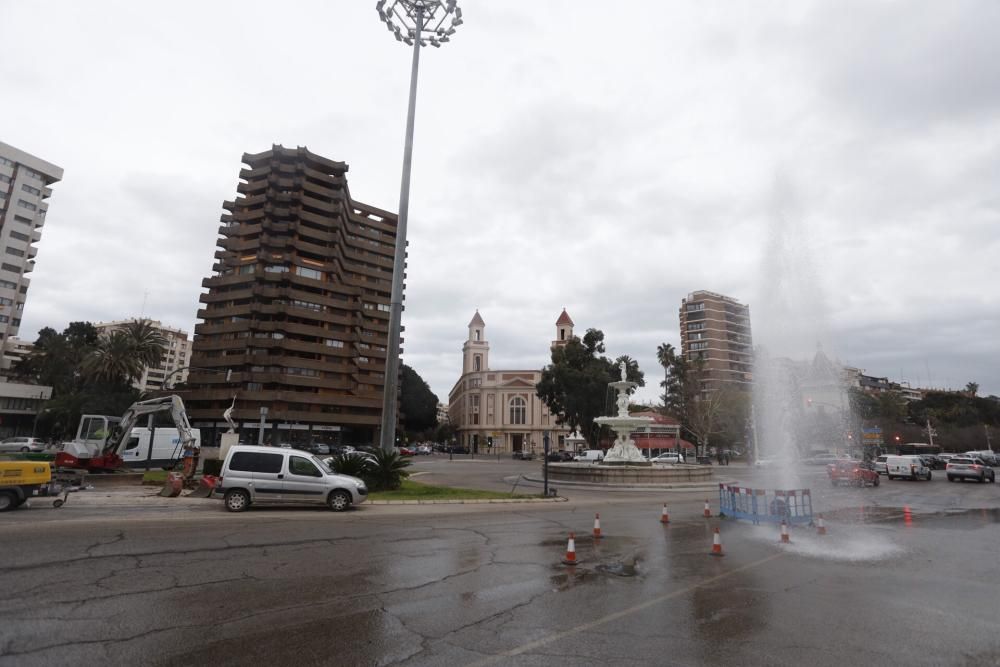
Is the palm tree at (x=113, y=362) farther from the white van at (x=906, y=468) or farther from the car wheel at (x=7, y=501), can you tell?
the white van at (x=906, y=468)

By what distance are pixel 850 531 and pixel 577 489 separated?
1342cm

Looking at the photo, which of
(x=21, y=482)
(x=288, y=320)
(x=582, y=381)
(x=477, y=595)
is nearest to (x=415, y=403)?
(x=288, y=320)

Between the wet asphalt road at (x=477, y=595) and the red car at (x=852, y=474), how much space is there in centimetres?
1770

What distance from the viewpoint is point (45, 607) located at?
5.98 meters

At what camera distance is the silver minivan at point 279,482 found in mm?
14797

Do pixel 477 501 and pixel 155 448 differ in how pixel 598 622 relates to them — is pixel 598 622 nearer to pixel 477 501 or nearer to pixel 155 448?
pixel 477 501

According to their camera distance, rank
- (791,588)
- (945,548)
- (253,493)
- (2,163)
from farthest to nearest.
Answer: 1. (2,163)
2. (253,493)
3. (945,548)
4. (791,588)

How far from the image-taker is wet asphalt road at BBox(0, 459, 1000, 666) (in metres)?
5.03

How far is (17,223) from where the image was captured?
70.4 meters

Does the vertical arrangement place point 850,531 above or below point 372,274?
below

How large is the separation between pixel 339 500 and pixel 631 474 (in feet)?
52.7

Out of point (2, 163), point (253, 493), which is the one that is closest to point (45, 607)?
point (253, 493)

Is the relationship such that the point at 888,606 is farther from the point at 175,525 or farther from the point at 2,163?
the point at 2,163

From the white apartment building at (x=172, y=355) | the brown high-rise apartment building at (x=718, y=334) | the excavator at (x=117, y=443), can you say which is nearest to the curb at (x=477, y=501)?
the excavator at (x=117, y=443)
